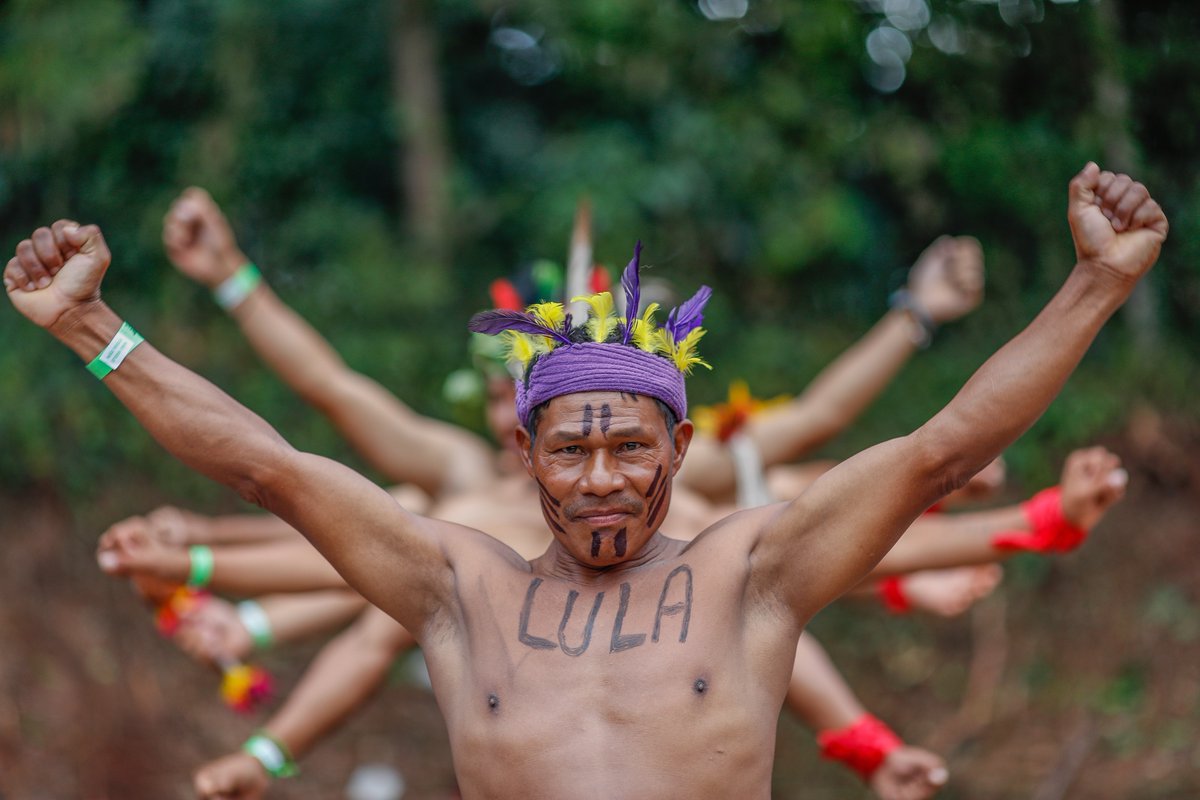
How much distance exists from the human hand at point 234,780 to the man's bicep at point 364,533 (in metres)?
1.81

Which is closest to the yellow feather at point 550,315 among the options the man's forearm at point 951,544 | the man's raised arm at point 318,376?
the man's forearm at point 951,544

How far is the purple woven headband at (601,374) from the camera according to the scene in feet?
9.41

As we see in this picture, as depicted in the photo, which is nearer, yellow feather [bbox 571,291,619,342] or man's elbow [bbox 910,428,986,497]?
man's elbow [bbox 910,428,986,497]

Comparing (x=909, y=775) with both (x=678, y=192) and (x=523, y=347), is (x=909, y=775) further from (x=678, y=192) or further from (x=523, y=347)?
(x=678, y=192)

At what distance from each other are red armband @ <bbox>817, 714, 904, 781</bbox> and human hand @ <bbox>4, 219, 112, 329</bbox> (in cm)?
288

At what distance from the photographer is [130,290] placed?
9086mm

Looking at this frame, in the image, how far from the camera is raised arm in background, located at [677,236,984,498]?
17.6 ft

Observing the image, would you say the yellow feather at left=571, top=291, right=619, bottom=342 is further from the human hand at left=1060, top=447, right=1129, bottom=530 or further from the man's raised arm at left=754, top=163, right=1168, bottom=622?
the human hand at left=1060, top=447, right=1129, bottom=530

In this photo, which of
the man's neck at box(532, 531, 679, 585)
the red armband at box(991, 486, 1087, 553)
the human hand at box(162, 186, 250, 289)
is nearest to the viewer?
the man's neck at box(532, 531, 679, 585)

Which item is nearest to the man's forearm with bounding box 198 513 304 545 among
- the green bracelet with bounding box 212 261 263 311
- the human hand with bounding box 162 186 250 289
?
the green bracelet with bounding box 212 261 263 311

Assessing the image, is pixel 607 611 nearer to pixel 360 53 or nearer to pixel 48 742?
pixel 48 742

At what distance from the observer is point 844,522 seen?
272 cm

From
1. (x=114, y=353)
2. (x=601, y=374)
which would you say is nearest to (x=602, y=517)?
(x=601, y=374)

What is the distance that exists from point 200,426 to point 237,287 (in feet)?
7.40
